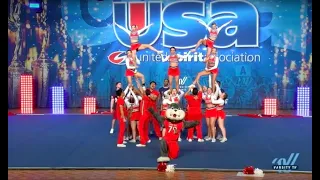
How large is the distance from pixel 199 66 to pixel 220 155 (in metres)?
6.55

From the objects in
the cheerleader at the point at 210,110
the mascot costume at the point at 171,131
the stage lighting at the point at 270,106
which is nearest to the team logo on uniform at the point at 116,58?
the stage lighting at the point at 270,106

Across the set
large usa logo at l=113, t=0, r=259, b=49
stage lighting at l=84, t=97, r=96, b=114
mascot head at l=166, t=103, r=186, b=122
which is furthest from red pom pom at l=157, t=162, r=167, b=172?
large usa logo at l=113, t=0, r=259, b=49

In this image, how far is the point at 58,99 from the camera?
1488cm

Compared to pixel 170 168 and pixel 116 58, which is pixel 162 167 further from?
pixel 116 58

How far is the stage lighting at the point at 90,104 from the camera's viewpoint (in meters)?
14.4

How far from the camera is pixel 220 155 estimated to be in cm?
855

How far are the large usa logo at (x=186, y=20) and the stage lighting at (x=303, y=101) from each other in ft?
6.31

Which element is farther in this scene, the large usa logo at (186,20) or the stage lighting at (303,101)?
the large usa logo at (186,20)

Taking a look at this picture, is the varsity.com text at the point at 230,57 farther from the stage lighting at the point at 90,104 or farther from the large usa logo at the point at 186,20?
the stage lighting at the point at 90,104

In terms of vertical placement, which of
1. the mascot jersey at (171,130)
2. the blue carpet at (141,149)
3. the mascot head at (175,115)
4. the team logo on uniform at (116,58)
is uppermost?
the team logo on uniform at (116,58)

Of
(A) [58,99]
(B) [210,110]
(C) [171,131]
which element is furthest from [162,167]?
(A) [58,99]

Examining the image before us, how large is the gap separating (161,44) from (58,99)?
357 centimetres
